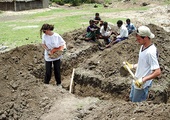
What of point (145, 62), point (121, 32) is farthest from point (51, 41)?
point (121, 32)

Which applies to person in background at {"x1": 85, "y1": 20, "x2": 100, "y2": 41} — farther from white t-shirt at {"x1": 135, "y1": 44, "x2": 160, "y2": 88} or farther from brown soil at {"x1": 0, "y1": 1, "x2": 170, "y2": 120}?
white t-shirt at {"x1": 135, "y1": 44, "x2": 160, "y2": 88}

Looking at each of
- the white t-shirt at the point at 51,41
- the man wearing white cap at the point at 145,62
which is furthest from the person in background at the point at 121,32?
the man wearing white cap at the point at 145,62

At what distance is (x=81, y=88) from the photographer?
965 centimetres

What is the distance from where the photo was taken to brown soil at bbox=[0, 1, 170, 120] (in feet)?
19.2

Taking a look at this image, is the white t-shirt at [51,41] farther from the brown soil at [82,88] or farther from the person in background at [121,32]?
the person in background at [121,32]

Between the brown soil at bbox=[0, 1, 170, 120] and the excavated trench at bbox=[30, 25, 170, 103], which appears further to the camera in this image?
the excavated trench at bbox=[30, 25, 170, 103]

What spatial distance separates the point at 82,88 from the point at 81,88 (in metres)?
0.04

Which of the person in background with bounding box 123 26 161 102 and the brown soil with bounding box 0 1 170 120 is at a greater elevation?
the person in background with bounding box 123 26 161 102

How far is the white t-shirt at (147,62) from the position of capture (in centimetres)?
536

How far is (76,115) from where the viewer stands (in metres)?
6.30

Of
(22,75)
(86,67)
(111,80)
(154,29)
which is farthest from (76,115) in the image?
(154,29)

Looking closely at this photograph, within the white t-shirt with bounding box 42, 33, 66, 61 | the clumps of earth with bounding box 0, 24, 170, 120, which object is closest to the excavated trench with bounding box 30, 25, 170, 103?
the clumps of earth with bounding box 0, 24, 170, 120

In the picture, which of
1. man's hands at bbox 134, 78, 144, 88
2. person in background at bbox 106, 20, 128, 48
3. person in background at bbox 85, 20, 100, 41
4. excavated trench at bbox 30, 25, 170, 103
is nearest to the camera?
man's hands at bbox 134, 78, 144, 88

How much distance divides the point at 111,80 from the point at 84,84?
967 mm
